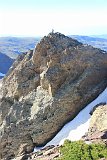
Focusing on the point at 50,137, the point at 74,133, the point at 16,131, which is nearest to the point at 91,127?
the point at 74,133

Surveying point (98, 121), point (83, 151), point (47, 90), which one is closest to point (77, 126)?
point (98, 121)

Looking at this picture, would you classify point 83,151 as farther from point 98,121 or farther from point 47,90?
point 47,90

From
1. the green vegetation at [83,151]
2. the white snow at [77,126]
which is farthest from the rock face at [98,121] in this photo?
the green vegetation at [83,151]

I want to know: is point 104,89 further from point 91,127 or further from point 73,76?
point 91,127

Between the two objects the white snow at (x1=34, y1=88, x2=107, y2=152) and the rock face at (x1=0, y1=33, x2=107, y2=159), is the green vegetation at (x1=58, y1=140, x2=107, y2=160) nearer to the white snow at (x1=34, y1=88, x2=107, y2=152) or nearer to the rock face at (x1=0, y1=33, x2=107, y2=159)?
the white snow at (x1=34, y1=88, x2=107, y2=152)

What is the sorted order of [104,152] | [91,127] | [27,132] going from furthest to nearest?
[27,132]
[91,127]
[104,152]
